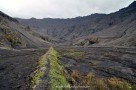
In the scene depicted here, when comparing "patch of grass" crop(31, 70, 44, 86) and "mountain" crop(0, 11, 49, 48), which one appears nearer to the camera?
"patch of grass" crop(31, 70, 44, 86)

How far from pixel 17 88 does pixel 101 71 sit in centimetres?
1403

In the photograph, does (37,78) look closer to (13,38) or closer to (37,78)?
(37,78)

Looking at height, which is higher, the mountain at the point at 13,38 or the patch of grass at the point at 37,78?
the mountain at the point at 13,38

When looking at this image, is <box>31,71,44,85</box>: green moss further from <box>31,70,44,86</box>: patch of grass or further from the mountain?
the mountain

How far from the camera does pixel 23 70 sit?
72.5ft

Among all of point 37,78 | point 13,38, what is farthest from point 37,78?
point 13,38

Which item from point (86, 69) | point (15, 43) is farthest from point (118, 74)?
point (15, 43)

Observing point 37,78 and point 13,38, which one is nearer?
point 37,78

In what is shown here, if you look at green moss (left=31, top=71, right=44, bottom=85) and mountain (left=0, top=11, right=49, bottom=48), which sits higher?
mountain (left=0, top=11, right=49, bottom=48)

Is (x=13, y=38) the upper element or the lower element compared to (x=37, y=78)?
upper

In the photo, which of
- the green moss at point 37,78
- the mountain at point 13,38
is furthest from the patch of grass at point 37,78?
the mountain at point 13,38

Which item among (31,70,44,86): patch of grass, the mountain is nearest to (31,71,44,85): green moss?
(31,70,44,86): patch of grass

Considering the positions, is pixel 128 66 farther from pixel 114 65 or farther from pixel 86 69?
pixel 86 69

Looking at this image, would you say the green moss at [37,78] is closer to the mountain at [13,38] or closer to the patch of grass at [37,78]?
the patch of grass at [37,78]
